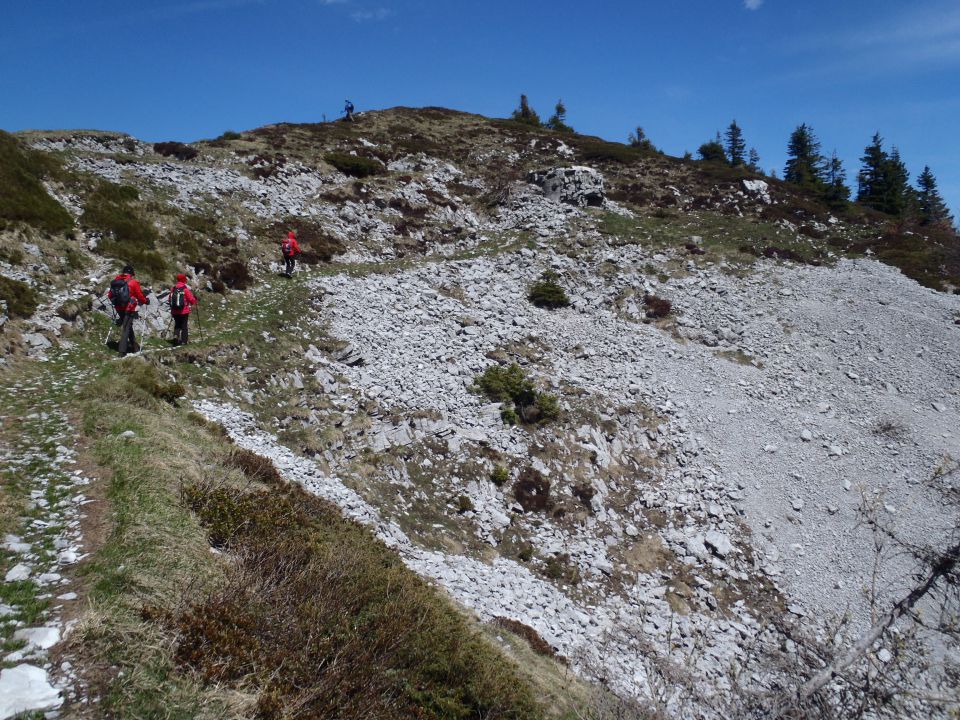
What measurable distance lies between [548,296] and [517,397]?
32.7 ft

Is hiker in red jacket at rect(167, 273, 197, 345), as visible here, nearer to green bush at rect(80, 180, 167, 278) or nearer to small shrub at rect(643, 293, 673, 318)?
green bush at rect(80, 180, 167, 278)

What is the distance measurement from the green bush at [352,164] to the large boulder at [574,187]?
1482 centimetres

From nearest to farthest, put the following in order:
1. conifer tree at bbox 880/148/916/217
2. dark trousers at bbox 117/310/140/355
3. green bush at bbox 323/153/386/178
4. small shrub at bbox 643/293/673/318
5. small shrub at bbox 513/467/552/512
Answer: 1. dark trousers at bbox 117/310/140/355
2. small shrub at bbox 513/467/552/512
3. small shrub at bbox 643/293/673/318
4. green bush at bbox 323/153/386/178
5. conifer tree at bbox 880/148/916/217

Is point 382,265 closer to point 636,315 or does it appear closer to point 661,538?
point 636,315

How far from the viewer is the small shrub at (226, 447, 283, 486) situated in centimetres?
1173

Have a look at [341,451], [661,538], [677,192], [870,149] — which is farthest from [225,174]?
[870,149]

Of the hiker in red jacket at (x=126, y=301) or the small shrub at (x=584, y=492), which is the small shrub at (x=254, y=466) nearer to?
the hiker in red jacket at (x=126, y=301)

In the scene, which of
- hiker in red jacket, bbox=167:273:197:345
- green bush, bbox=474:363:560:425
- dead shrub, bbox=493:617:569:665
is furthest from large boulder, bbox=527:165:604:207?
dead shrub, bbox=493:617:569:665

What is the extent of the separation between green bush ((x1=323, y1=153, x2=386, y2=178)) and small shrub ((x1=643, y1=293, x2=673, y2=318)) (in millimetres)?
24367

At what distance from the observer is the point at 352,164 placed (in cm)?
3825

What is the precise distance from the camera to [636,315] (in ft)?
95.4

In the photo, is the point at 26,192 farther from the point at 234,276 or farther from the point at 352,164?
the point at 352,164

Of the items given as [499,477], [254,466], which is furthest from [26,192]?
[499,477]

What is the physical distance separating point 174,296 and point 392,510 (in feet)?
34.8
